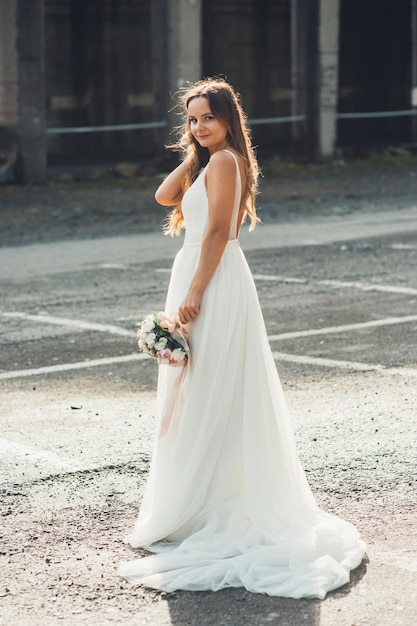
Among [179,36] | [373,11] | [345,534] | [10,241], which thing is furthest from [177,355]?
[373,11]

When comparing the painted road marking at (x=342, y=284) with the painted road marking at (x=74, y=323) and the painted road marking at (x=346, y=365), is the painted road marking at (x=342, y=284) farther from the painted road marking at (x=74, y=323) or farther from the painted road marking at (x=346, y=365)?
the painted road marking at (x=346, y=365)

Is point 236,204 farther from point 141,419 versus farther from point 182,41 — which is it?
point 182,41

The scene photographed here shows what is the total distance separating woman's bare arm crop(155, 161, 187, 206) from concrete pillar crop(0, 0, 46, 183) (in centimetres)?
1554

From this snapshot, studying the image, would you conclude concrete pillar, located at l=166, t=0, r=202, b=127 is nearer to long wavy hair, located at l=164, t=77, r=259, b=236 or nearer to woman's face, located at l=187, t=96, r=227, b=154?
long wavy hair, located at l=164, t=77, r=259, b=236

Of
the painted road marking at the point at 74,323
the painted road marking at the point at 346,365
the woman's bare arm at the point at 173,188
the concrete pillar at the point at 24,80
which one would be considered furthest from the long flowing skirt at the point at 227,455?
the concrete pillar at the point at 24,80

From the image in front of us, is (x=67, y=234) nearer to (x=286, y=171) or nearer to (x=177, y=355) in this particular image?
(x=286, y=171)

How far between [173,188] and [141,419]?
2126mm

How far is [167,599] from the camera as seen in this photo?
4.56 metres

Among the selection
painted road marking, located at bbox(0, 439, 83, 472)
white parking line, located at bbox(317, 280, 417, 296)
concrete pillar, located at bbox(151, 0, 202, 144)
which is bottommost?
painted road marking, located at bbox(0, 439, 83, 472)

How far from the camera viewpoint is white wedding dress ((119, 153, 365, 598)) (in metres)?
4.99

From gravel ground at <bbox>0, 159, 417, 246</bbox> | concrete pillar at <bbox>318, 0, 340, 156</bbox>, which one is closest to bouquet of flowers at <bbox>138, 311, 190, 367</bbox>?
gravel ground at <bbox>0, 159, 417, 246</bbox>

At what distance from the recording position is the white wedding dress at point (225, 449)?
4.99 meters

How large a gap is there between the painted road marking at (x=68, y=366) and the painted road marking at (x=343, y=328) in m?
1.14

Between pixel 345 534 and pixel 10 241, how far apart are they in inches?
428
